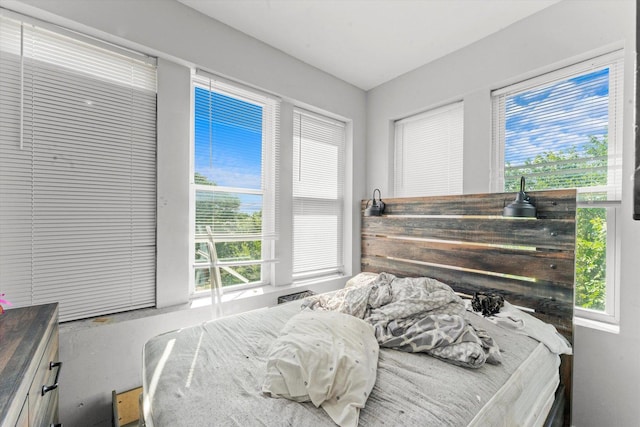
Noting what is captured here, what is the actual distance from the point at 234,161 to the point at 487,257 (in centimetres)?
213

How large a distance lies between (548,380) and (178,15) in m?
3.12

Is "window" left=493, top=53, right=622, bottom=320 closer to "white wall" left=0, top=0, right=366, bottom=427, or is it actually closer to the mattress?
the mattress

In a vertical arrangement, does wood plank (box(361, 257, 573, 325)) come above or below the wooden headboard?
below

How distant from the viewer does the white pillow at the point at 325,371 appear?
985mm

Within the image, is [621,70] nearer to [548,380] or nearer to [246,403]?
[548,380]

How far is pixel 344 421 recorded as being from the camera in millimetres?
910

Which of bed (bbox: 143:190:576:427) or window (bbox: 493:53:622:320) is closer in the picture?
bed (bbox: 143:190:576:427)

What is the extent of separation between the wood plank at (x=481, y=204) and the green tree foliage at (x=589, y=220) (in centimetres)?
13

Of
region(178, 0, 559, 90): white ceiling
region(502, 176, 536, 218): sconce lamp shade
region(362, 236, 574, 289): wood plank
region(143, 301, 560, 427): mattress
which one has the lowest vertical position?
region(143, 301, 560, 427): mattress

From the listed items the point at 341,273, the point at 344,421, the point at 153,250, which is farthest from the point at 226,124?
the point at 344,421

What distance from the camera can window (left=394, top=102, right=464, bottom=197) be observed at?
252cm

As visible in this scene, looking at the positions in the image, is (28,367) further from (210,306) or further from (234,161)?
(234,161)

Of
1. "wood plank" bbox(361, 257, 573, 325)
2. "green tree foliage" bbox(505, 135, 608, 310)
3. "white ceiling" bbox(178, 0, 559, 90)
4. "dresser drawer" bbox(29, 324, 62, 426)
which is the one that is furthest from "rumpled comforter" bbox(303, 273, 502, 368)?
"white ceiling" bbox(178, 0, 559, 90)

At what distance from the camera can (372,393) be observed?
108 cm
